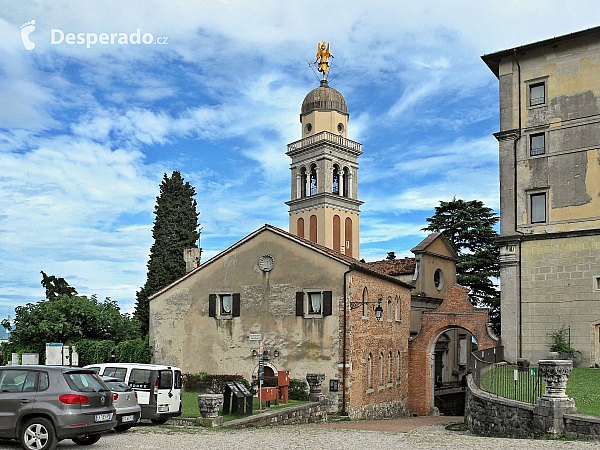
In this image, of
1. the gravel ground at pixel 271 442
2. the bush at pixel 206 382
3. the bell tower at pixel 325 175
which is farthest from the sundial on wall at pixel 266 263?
the bell tower at pixel 325 175

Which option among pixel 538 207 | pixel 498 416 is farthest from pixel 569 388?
pixel 538 207

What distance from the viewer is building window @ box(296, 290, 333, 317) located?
2730 cm

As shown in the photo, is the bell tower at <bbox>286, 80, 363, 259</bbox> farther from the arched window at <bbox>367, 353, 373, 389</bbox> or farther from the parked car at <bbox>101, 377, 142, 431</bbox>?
the parked car at <bbox>101, 377, 142, 431</bbox>

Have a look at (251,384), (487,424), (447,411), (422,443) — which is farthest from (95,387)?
(447,411)

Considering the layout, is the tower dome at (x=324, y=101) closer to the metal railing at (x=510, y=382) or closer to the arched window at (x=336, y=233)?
the arched window at (x=336, y=233)

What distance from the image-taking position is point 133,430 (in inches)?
611

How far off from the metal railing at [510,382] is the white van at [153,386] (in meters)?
9.57

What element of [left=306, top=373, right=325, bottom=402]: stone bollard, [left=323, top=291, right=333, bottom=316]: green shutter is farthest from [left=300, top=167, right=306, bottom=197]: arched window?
[left=306, top=373, right=325, bottom=402]: stone bollard

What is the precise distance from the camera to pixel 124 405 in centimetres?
1469

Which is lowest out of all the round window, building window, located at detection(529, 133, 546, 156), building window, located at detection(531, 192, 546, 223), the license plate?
the license plate

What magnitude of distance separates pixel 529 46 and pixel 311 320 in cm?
1699

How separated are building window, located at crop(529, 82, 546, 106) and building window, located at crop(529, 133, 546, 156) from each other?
1.59 m

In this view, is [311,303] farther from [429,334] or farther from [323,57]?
[323,57]

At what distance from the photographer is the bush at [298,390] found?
84.9 ft
